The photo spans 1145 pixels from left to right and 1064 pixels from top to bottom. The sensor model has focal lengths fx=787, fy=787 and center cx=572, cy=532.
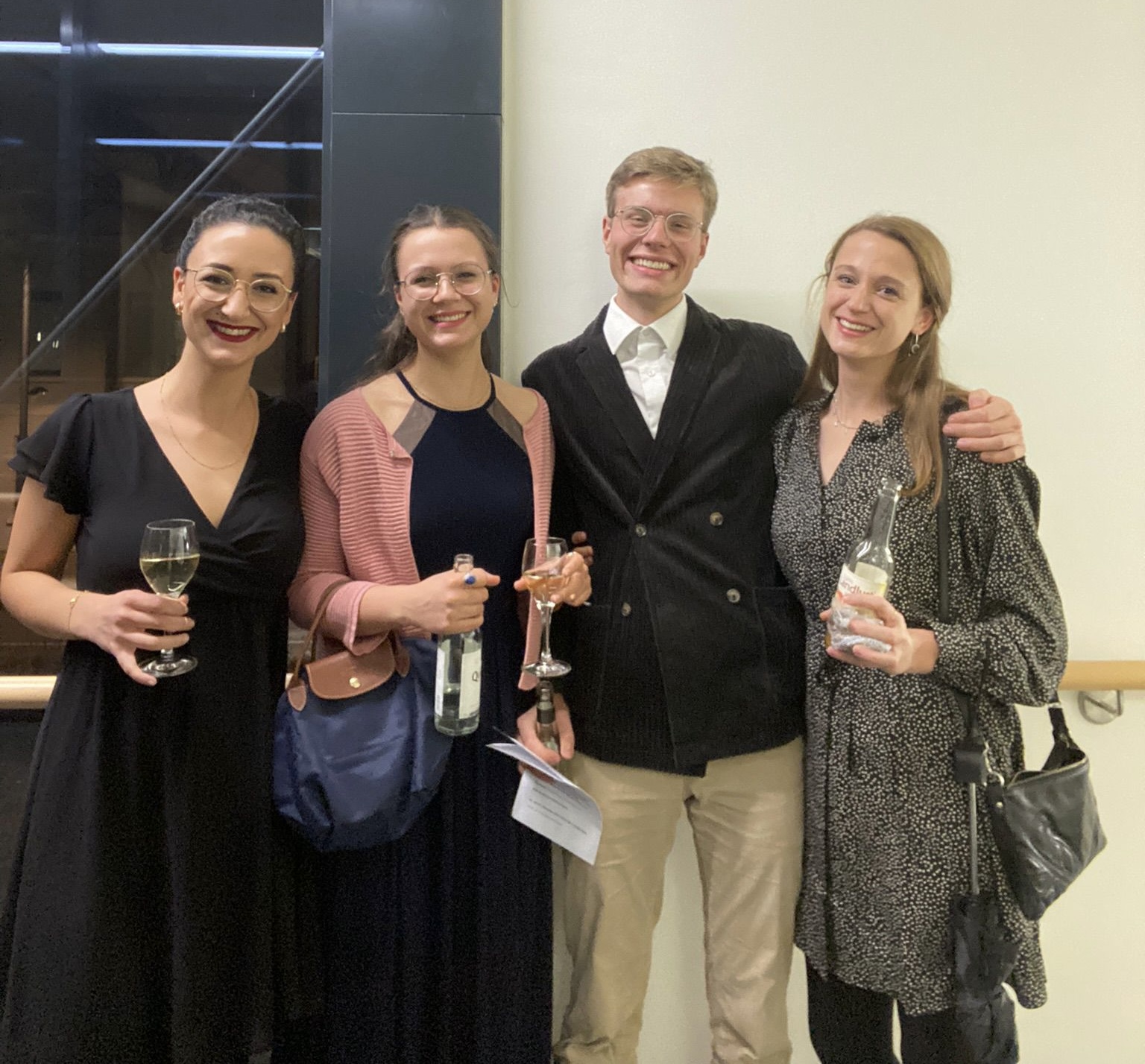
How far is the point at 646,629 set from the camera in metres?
1.67

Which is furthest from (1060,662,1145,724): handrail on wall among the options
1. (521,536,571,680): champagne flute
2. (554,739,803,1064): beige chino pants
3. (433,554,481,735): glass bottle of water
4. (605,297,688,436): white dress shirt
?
(433,554,481,735): glass bottle of water

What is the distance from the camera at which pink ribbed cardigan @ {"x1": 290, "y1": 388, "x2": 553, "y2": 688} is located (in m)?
1.56

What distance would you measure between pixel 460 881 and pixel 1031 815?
1119 mm

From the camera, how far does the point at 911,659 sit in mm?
1388

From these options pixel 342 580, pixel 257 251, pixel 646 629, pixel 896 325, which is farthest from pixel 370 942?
pixel 896 325

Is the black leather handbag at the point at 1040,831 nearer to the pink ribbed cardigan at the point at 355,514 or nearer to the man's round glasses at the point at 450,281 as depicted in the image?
the pink ribbed cardigan at the point at 355,514

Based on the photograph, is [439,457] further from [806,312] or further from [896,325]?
[806,312]

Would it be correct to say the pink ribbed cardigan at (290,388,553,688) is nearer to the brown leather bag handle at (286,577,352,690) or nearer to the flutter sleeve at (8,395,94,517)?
the brown leather bag handle at (286,577,352,690)

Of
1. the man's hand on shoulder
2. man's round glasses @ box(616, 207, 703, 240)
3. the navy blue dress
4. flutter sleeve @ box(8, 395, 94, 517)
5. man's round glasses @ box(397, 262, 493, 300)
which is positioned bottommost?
the navy blue dress

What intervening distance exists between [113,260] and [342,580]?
1.50 metres

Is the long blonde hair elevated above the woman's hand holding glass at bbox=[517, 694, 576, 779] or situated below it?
above

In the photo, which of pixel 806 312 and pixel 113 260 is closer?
pixel 806 312

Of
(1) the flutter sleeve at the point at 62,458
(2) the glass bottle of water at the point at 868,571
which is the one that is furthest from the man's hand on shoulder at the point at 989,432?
(1) the flutter sleeve at the point at 62,458

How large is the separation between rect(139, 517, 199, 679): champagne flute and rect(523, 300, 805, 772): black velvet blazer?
2.59ft
